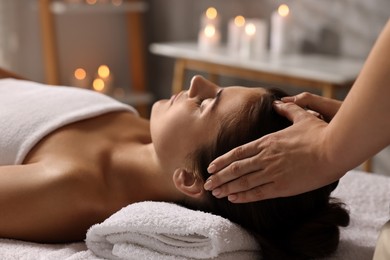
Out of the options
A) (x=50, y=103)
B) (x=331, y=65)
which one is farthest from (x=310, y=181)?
(x=331, y=65)

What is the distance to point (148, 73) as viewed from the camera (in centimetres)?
430

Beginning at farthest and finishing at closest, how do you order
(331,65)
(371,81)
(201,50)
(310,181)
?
(201,50) < (331,65) < (310,181) < (371,81)

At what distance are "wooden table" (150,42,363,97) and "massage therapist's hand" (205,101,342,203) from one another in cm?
147

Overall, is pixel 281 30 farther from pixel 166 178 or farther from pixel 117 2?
pixel 166 178

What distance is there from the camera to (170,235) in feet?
4.09

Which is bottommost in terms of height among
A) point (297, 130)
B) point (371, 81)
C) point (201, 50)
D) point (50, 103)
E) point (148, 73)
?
point (148, 73)

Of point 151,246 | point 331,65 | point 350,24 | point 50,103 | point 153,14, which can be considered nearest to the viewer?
point 151,246

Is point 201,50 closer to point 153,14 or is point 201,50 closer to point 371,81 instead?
point 153,14

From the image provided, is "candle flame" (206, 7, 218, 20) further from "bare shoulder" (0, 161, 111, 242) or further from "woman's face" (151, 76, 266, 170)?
"bare shoulder" (0, 161, 111, 242)

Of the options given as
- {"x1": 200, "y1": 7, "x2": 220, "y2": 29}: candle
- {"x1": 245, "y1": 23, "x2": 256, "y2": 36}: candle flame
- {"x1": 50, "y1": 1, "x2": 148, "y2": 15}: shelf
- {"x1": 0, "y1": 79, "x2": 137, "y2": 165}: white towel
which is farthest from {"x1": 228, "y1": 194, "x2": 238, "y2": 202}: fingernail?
{"x1": 50, "y1": 1, "x2": 148, "y2": 15}: shelf

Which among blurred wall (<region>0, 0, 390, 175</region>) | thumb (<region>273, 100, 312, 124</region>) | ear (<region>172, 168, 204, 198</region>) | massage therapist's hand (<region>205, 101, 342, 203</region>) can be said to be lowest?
blurred wall (<region>0, 0, 390, 175</region>)

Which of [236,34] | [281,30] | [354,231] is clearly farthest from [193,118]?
[236,34]

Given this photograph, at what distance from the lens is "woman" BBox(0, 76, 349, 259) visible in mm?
1329

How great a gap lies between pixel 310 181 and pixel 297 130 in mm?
103
